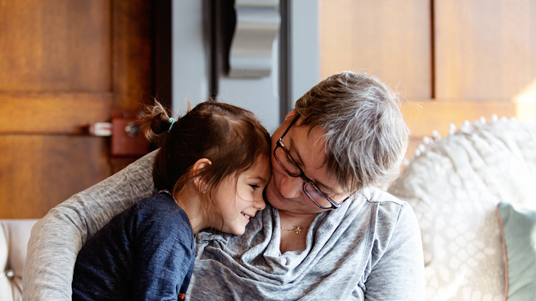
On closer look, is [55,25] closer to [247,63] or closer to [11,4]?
[11,4]

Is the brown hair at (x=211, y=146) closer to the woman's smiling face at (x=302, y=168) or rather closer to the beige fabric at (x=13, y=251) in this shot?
the woman's smiling face at (x=302, y=168)

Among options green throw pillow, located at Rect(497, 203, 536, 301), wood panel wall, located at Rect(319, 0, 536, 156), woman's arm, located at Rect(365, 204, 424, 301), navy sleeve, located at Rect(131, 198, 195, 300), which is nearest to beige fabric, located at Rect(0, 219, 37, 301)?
navy sleeve, located at Rect(131, 198, 195, 300)

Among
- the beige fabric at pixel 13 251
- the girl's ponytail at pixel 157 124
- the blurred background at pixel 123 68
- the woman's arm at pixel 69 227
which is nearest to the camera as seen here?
the woman's arm at pixel 69 227

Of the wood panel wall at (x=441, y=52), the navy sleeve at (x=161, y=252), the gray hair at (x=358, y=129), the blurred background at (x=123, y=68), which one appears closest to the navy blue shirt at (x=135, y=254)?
the navy sleeve at (x=161, y=252)

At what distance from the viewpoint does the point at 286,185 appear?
42.3 inches

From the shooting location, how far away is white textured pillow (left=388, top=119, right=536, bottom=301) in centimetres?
147

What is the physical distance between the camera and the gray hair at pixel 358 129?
38.9 inches

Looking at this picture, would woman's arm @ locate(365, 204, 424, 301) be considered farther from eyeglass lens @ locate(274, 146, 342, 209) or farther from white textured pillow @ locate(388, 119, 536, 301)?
white textured pillow @ locate(388, 119, 536, 301)

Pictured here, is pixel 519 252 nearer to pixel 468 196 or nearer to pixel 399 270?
pixel 468 196

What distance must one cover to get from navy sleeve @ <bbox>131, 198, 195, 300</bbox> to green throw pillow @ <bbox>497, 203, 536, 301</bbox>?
38.7 inches

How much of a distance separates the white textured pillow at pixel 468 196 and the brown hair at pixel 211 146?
663mm

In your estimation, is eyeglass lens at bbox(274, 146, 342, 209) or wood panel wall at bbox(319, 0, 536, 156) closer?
eyeglass lens at bbox(274, 146, 342, 209)

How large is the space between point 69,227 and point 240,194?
1.31 feet

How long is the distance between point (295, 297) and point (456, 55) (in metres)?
1.67
